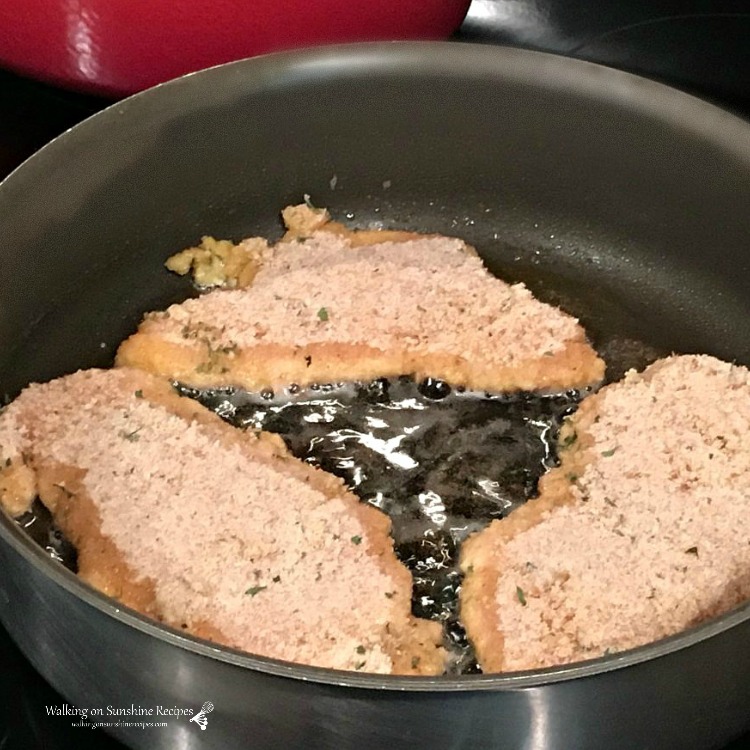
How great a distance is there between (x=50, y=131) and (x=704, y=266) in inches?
36.0

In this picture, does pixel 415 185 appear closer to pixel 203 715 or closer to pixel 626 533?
pixel 626 533

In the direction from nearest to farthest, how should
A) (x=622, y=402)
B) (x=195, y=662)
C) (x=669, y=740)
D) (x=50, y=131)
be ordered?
(x=195, y=662) → (x=669, y=740) → (x=622, y=402) → (x=50, y=131)

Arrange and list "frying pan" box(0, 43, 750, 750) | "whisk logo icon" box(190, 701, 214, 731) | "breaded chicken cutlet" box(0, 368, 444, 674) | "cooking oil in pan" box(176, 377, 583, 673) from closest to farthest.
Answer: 1. "whisk logo icon" box(190, 701, 214, 731)
2. "breaded chicken cutlet" box(0, 368, 444, 674)
3. "cooking oil in pan" box(176, 377, 583, 673)
4. "frying pan" box(0, 43, 750, 750)

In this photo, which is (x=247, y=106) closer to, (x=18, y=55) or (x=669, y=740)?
(x=18, y=55)

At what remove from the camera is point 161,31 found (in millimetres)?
1171

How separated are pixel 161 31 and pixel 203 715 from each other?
797 mm

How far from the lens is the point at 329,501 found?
3.48ft

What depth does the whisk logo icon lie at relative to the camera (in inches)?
29.3

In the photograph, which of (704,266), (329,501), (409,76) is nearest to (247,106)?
(409,76)

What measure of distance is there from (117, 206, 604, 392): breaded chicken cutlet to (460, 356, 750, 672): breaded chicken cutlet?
0.36 feet

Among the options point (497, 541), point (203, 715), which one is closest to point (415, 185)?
point (497, 541)

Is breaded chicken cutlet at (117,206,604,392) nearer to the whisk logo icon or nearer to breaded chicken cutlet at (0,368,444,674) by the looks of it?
breaded chicken cutlet at (0,368,444,674)

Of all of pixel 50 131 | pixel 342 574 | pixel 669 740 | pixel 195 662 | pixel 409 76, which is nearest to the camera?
pixel 195 662

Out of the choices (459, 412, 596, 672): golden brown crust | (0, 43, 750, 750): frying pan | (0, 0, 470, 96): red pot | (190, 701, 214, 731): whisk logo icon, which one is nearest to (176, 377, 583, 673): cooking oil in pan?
(459, 412, 596, 672): golden brown crust
